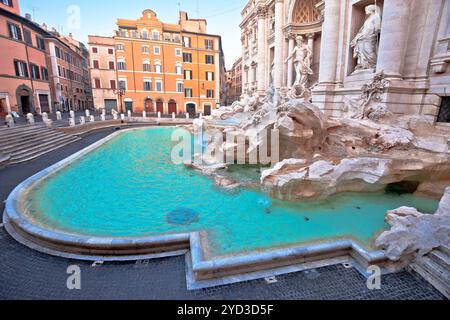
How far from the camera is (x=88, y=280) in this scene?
3457mm

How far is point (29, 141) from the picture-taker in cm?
1208

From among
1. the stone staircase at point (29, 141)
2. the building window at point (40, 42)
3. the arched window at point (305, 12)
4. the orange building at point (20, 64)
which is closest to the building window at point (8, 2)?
the orange building at point (20, 64)

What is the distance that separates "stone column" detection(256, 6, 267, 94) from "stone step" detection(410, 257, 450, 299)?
20677mm

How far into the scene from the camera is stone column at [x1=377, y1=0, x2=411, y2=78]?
8.84 metres

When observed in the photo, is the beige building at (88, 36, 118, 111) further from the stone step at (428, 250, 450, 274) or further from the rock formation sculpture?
the stone step at (428, 250, 450, 274)

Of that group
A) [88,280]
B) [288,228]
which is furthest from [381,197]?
[88,280]

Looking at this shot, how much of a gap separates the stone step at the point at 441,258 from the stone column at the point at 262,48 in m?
20.6

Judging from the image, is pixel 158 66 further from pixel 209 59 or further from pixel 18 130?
pixel 18 130

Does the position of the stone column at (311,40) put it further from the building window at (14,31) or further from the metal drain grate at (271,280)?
the building window at (14,31)

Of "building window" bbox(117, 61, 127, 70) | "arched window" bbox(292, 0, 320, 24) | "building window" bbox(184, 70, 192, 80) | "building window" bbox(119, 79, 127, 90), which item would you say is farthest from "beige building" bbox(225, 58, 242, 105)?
"arched window" bbox(292, 0, 320, 24)

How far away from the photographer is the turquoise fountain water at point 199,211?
476 centimetres

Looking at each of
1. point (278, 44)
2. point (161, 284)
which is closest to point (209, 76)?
point (278, 44)

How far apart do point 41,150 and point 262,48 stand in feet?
63.6

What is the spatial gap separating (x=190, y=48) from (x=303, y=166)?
109 ft
